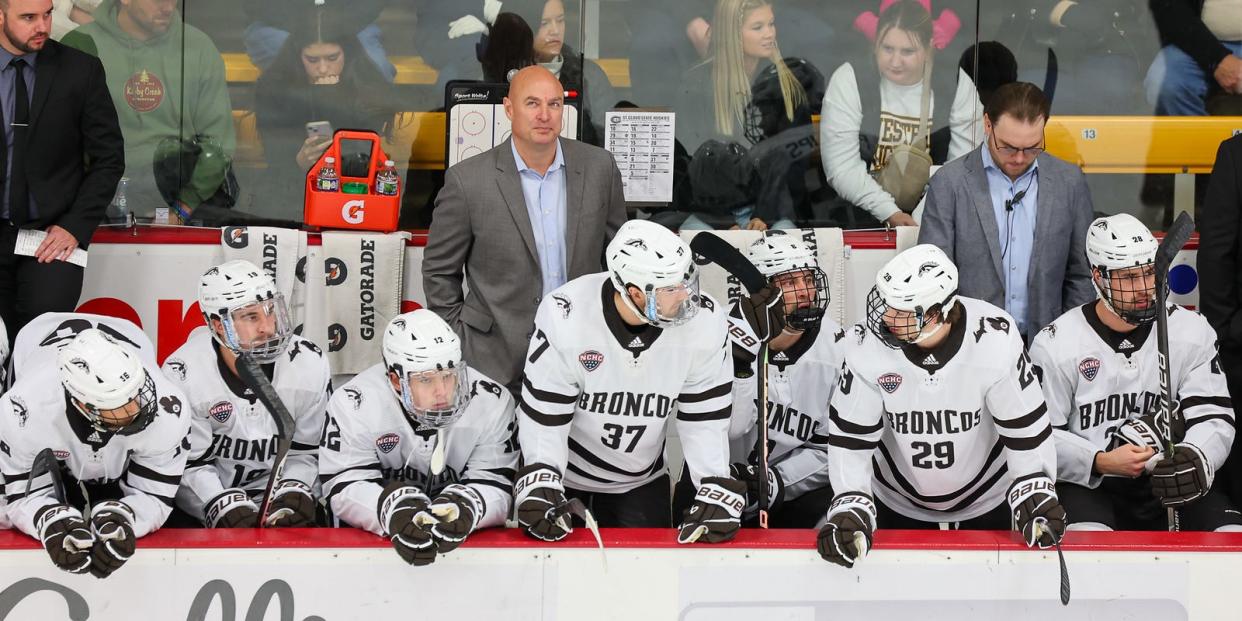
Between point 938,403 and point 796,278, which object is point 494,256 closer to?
point 796,278

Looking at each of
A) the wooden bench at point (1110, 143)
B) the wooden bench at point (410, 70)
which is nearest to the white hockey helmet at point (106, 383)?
the wooden bench at point (1110, 143)

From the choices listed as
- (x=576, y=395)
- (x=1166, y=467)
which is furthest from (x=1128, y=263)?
(x=576, y=395)

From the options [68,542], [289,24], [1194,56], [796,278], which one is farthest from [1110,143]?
[68,542]

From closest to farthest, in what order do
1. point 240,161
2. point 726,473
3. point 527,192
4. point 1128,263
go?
point 726,473 → point 1128,263 → point 527,192 → point 240,161

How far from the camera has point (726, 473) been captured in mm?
4102

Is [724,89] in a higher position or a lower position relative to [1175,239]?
higher

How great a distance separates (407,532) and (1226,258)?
2992 mm

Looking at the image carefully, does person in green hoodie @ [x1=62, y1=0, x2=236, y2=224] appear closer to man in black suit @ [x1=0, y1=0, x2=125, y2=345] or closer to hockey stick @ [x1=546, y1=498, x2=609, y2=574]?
man in black suit @ [x1=0, y1=0, x2=125, y2=345]

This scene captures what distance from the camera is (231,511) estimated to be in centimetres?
421

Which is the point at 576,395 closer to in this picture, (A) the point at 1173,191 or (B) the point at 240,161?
(B) the point at 240,161

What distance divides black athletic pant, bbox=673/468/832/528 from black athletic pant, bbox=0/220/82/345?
2197mm

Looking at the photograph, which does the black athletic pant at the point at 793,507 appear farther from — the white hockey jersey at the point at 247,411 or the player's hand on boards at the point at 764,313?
the white hockey jersey at the point at 247,411

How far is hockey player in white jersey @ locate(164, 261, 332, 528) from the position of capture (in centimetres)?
442

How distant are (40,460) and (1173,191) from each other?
477cm
